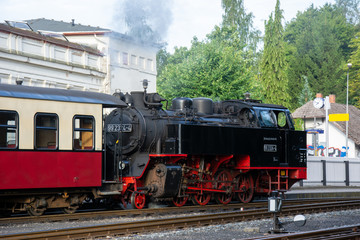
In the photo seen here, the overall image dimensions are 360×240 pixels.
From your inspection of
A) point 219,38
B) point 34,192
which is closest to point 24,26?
point 34,192

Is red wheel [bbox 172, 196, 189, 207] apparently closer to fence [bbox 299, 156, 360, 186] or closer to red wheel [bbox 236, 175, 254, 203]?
red wheel [bbox 236, 175, 254, 203]

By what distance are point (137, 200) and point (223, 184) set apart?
123 inches

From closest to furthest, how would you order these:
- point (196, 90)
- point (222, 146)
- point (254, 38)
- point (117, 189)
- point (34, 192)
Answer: point (34, 192) → point (117, 189) → point (222, 146) → point (196, 90) → point (254, 38)

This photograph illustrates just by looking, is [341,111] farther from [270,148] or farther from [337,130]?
[270,148]

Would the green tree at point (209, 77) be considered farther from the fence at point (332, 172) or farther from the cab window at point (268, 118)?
the cab window at point (268, 118)

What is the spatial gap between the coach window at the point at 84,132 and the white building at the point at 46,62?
11.6 m

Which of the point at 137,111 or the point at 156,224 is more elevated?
the point at 137,111

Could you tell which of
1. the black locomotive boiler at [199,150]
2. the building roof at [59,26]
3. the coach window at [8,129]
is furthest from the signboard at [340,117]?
the coach window at [8,129]

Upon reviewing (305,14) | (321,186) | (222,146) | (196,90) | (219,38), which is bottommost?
(321,186)

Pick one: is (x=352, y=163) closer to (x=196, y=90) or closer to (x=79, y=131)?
(x=196, y=90)

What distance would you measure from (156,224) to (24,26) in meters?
20.9

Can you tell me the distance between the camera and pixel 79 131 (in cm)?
1306

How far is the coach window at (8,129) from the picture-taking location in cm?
1156

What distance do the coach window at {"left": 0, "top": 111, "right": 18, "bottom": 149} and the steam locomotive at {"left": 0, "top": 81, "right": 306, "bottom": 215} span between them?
0.8 inches
